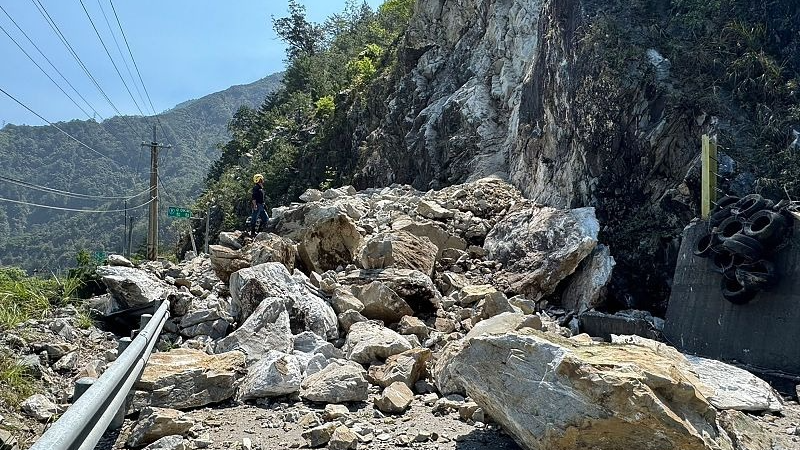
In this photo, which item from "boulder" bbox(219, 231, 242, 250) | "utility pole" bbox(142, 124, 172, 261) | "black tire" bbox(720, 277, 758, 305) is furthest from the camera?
"utility pole" bbox(142, 124, 172, 261)

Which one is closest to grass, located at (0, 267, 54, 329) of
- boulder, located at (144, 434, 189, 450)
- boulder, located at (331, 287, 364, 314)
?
boulder, located at (331, 287, 364, 314)

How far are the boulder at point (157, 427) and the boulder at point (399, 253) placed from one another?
4.22 metres

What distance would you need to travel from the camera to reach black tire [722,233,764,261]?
18.1 feet

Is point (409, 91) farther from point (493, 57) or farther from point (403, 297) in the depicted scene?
point (403, 297)

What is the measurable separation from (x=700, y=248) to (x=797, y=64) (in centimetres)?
482

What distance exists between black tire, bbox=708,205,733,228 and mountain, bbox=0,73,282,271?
1620 inches

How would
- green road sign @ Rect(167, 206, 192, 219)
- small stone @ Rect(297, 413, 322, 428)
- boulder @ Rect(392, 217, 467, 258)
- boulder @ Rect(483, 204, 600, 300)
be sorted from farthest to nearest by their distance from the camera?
green road sign @ Rect(167, 206, 192, 219) < boulder @ Rect(392, 217, 467, 258) < boulder @ Rect(483, 204, 600, 300) < small stone @ Rect(297, 413, 322, 428)

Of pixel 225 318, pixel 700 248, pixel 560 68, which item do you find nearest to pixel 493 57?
A: pixel 560 68

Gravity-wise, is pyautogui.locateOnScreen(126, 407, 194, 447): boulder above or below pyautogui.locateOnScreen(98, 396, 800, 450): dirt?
above

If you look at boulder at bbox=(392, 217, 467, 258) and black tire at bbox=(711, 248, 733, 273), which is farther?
boulder at bbox=(392, 217, 467, 258)

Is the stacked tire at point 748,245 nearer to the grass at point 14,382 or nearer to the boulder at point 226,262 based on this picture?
the boulder at point 226,262

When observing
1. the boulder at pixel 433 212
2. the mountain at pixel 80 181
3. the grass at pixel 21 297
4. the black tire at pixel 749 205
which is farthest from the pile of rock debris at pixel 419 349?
the mountain at pixel 80 181

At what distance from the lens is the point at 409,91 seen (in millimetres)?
23453

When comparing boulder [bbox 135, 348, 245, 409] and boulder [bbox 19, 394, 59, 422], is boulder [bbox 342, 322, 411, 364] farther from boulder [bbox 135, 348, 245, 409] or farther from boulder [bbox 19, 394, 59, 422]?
boulder [bbox 19, 394, 59, 422]
